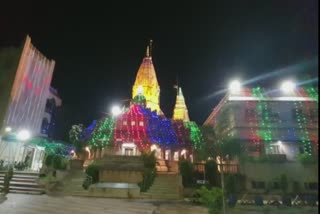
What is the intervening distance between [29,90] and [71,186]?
14.0 m

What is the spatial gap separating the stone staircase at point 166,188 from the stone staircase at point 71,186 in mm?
4568

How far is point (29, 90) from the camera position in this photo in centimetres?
2548

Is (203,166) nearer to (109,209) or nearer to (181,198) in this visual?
(181,198)

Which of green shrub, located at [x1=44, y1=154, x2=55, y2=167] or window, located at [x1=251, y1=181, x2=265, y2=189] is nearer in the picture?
green shrub, located at [x1=44, y1=154, x2=55, y2=167]

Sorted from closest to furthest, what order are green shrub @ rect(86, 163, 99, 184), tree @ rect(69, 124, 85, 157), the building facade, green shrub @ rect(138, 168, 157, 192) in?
green shrub @ rect(138, 168, 157, 192) → green shrub @ rect(86, 163, 99, 184) → tree @ rect(69, 124, 85, 157) → the building facade

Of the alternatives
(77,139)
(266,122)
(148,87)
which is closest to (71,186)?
(77,139)

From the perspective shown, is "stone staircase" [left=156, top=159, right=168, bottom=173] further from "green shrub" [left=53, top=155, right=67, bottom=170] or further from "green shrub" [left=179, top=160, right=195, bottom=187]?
"green shrub" [left=53, top=155, right=67, bottom=170]

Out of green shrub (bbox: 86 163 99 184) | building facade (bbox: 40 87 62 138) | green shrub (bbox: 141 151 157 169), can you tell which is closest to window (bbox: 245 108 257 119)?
green shrub (bbox: 141 151 157 169)

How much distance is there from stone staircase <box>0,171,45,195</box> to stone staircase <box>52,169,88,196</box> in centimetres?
115

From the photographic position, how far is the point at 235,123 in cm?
2825

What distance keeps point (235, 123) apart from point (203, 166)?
33.5 ft

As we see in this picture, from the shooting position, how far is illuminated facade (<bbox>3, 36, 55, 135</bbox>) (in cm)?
2258

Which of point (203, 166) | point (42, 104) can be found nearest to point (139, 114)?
point (42, 104)

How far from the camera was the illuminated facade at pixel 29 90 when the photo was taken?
22.6 metres
